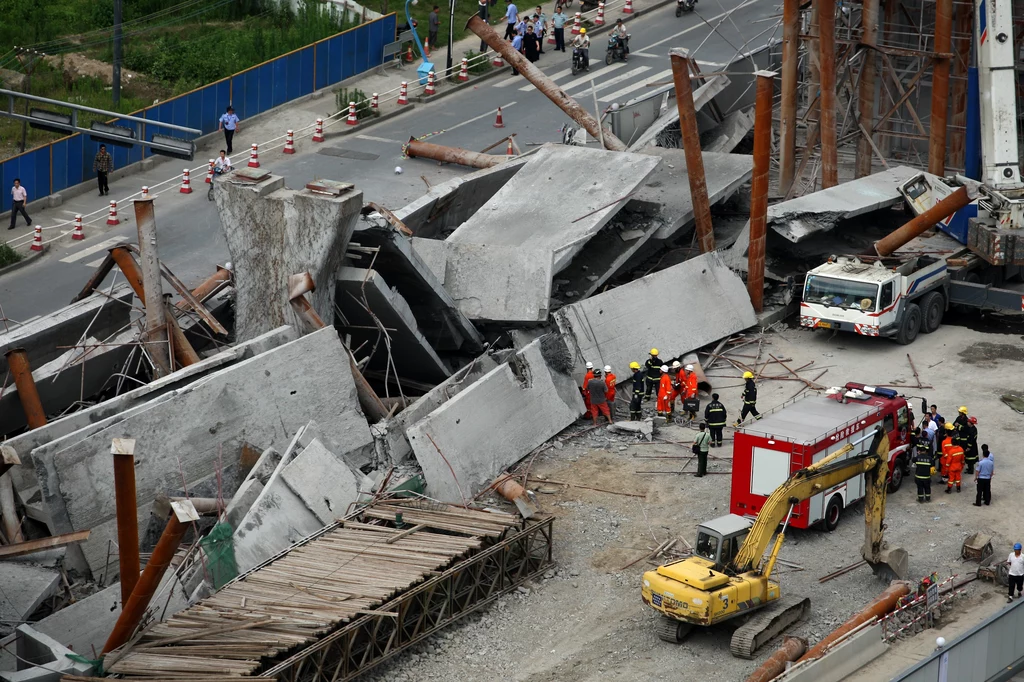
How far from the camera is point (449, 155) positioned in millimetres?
37000

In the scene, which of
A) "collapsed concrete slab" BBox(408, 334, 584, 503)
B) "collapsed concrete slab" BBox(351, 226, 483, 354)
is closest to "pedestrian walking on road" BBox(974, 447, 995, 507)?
"collapsed concrete slab" BBox(408, 334, 584, 503)

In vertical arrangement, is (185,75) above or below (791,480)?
above

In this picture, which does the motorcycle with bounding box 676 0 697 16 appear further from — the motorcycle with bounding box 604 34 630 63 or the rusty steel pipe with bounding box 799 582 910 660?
the rusty steel pipe with bounding box 799 582 910 660

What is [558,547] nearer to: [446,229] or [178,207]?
[446,229]

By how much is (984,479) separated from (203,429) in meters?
11.6

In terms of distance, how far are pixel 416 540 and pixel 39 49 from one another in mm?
27351

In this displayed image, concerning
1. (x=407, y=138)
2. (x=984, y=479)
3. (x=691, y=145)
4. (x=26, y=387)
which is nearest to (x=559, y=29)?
(x=407, y=138)

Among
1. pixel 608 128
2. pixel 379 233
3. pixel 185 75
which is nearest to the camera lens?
pixel 379 233

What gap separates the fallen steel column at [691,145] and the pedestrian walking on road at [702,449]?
7.06m

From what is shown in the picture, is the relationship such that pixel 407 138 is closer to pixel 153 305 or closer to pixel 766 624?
pixel 153 305

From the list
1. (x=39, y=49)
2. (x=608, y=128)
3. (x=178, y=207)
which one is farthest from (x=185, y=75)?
(x=608, y=128)

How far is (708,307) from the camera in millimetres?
28922

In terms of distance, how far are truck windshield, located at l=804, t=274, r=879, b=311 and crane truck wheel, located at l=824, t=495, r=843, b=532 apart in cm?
→ 713

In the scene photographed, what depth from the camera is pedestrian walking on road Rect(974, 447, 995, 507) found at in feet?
72.9
